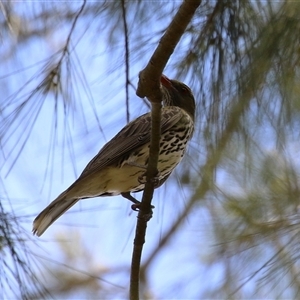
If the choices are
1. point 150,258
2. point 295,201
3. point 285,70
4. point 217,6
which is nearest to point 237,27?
point 217,6

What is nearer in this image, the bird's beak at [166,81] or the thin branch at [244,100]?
Answer: the thin branch at [244,100]

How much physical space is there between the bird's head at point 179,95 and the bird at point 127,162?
12 millimetres

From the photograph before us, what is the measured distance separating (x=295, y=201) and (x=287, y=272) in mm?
334

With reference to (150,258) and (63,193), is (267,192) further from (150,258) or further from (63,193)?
(150,258)

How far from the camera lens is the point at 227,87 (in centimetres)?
308

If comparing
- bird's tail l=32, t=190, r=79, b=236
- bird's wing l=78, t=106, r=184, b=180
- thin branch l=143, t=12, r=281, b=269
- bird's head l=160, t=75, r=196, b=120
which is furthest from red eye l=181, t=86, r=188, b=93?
bird's tail l=32, t=190, r=79, b=236

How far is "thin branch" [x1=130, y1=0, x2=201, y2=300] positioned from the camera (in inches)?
87.2

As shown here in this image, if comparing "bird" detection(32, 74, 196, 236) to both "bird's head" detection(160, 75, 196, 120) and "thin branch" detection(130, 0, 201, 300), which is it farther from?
"thin branch" detection(130, 0, 201, 300)

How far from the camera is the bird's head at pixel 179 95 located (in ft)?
11.5

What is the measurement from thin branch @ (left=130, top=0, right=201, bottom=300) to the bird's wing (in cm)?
54

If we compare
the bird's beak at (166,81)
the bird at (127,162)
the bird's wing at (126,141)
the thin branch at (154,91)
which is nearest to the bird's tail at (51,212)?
the bird at (127,162)

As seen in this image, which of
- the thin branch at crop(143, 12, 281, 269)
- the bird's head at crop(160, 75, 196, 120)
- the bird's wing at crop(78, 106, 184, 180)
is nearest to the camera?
the thin branch at crop(143, 12, 281, 269)

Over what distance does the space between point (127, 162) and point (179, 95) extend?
509 millimetres

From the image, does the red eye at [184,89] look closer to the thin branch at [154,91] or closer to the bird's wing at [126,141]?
the bird's wing at [126,141]
